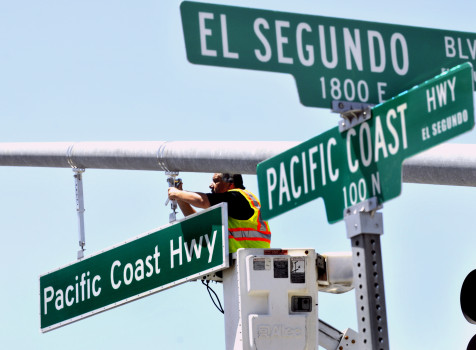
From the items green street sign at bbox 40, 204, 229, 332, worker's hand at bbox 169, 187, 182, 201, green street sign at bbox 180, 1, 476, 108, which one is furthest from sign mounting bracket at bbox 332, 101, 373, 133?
worker's hand at bbox 169, 187, 182, 201

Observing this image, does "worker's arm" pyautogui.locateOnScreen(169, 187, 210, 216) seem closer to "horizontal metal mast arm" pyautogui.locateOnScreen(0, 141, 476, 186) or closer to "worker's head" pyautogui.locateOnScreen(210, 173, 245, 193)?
"horizontal metal mast arm" pyautogui.locateOnScreen(0, 141, 476, 186)

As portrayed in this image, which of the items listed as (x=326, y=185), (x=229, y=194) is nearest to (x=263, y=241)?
A: (x=229, y=194)

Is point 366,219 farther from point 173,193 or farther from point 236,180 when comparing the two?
point 236,180

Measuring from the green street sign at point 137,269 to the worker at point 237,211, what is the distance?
10.9 inches

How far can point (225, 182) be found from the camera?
843 cm

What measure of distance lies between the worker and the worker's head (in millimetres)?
265

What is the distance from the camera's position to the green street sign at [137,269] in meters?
7.08

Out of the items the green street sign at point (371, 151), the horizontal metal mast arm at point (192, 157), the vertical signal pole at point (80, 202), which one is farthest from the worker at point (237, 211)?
the green street sign at point (371, 151)

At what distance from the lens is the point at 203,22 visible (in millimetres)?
4434

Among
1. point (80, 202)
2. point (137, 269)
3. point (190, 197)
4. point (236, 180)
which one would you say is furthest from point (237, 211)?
point (80, 202)

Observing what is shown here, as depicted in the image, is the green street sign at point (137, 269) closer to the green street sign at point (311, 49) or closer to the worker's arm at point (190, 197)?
the worker's arm at point (190, 197)

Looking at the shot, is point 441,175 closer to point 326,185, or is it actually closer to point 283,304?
point 326,185

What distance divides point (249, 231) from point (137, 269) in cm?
81

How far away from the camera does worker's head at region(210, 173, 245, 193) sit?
Answer: 837 cm
